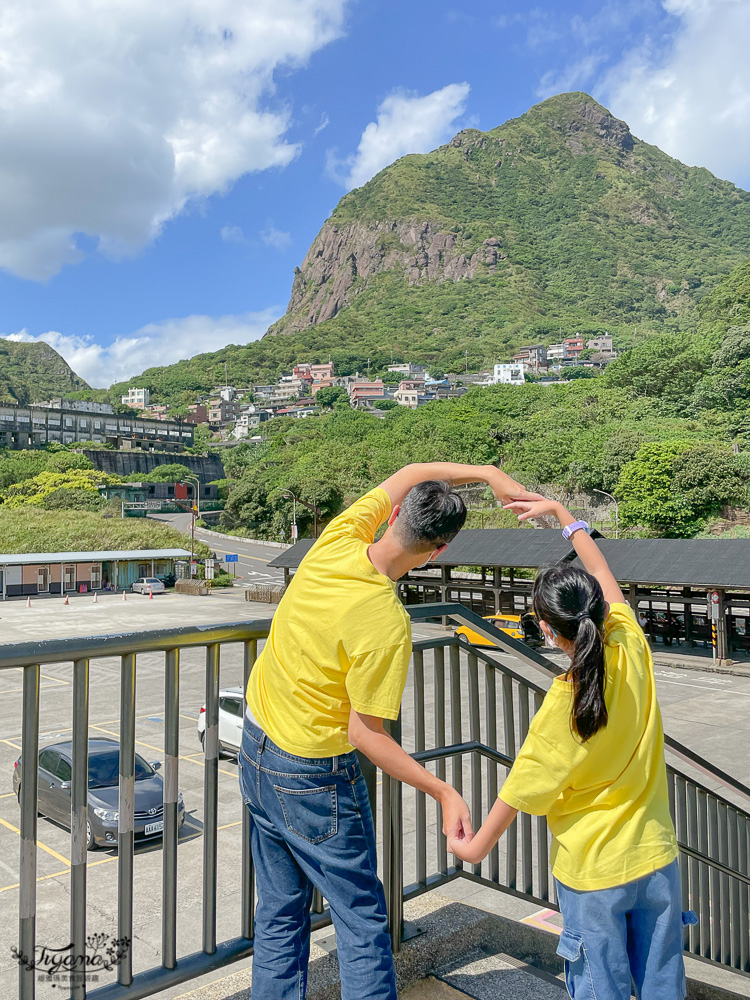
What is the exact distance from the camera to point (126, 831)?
206cm

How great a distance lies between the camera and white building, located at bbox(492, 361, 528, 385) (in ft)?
483

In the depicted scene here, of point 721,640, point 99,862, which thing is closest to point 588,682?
point 99,862

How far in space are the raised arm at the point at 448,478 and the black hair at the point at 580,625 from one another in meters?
0.53

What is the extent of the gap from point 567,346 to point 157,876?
531 ft

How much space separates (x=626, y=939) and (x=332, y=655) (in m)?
1.10

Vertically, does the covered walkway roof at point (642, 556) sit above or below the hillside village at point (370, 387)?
below

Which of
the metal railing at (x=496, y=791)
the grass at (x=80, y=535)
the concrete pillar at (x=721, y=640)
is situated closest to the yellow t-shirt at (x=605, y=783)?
the metal railing at (x=496, y=791)

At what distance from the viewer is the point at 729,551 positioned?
78.6 ft

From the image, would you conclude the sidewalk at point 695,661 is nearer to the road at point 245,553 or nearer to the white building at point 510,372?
the road at point 245,553

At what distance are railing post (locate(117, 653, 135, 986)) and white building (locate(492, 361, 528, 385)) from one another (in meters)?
148

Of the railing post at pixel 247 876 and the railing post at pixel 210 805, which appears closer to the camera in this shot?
the railing post at pixel 210 805

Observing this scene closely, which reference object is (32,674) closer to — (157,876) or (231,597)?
(157,876)

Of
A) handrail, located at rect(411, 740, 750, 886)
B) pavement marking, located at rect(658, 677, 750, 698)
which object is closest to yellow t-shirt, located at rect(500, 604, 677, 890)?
handrail, located at rect(411, 740, 750, 886)

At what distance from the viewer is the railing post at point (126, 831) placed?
2.04 meters
